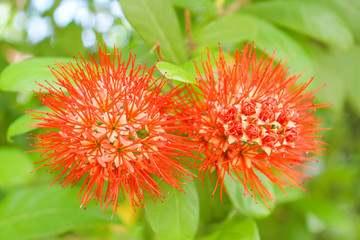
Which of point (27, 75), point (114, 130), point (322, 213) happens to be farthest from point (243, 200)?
point (322, 213)

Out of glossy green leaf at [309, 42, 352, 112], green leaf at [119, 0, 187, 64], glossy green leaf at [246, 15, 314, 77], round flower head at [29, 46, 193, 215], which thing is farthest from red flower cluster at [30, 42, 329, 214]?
glossy green leaf at [309, 42, 352, 112]

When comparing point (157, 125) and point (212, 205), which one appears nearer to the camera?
point (157, 125)

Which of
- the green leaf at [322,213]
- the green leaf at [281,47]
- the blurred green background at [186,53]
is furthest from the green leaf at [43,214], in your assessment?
the green leaf at [322,213]

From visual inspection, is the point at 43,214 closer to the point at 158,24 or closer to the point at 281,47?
the point at 158,24

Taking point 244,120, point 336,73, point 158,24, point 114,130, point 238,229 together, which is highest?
point 336,73

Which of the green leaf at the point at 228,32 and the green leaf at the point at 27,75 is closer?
the green leaf at the point at 27,75

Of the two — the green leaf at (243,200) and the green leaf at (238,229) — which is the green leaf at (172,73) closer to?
the green leaf at (243,200)

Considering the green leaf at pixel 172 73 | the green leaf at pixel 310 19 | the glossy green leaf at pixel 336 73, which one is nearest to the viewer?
the green leaf at pixel 172 73

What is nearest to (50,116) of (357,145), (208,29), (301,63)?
(208,29)
